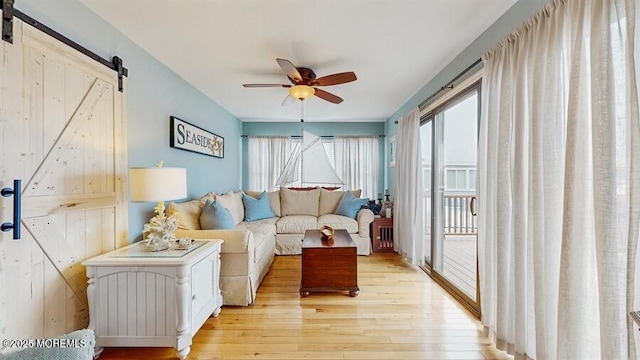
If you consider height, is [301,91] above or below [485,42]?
below

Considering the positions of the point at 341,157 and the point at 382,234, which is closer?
the point at 382,234

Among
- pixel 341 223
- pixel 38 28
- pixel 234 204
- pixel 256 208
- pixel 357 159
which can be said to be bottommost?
pixel 341 223

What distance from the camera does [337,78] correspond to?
8.52 feet

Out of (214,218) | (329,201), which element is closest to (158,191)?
(214,218)

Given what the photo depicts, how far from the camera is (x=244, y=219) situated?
446cm

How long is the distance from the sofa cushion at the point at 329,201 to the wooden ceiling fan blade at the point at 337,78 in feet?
8.52

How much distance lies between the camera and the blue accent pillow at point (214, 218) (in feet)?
9.13

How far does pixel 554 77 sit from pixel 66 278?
3.10 m

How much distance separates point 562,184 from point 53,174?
113 inches

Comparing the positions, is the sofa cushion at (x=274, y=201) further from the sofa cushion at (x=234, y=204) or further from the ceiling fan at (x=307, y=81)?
the ceiling fan at (x=307, y=81)

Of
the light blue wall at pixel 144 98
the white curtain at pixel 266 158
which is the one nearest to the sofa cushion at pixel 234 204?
the light blue wall at pixel 144 98

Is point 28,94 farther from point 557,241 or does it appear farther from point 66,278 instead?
point 557,241

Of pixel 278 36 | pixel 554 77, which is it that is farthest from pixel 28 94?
pixel 554 77

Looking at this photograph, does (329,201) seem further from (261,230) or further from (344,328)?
(344,328)
